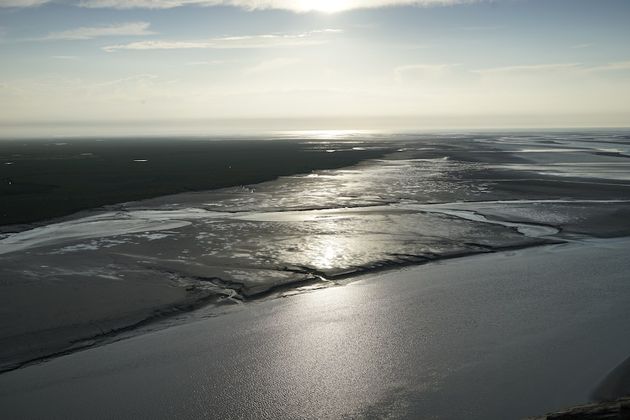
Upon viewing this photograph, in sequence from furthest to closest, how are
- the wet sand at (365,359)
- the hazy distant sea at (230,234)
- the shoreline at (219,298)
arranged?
the hazy distant sea at (230,234)
the shoreline at (219,298)
the wet sand at (365,359)

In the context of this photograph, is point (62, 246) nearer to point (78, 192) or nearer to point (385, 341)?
point (385, 341)

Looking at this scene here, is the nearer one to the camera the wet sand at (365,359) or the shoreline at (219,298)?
the wet sand at (365,359)

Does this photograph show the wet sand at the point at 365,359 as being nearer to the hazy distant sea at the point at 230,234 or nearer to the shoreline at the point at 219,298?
the shoreline at the point at 219,298

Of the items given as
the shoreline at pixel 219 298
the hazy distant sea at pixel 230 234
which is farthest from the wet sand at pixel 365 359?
the hazy distant sea at pixel 230 234

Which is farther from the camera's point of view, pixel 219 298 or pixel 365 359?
pixel 219 298

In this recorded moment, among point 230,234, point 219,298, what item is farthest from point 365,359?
point 230,234

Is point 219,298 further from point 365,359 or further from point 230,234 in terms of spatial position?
point 230,234

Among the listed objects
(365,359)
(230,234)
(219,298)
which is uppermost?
(230,234)

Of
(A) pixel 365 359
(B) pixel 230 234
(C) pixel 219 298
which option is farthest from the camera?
(B) pixel 230 234

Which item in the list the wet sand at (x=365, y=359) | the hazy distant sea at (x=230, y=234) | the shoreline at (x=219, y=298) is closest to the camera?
the wet sand at (x=365, y=359)
